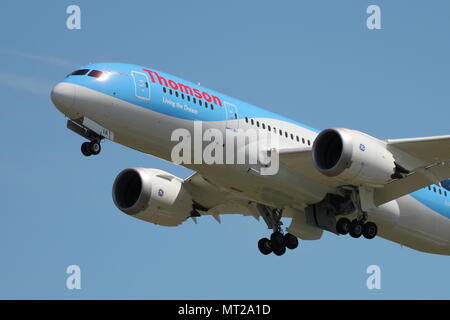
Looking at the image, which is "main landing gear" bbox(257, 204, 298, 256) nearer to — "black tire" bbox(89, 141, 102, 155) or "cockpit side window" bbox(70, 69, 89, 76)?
"black tire" bbox(89, 141, 102, 155)

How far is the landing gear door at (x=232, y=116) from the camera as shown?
37181 mm

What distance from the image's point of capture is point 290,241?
41.5 metres

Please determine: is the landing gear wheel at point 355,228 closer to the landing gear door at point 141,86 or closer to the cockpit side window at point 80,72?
the landing gear door at point 141,86

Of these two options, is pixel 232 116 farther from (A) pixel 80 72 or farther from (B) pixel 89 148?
(A) pixel 80 72

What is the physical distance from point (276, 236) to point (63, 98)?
37.9ft

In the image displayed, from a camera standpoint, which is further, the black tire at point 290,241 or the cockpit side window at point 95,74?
the black tire at point 290,241

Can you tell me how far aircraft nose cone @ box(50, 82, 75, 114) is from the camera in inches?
1363

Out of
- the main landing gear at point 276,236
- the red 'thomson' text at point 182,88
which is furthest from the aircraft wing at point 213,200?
the red 'thomson' text at point 182,88

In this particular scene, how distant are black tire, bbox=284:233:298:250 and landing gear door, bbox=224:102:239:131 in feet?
21.0

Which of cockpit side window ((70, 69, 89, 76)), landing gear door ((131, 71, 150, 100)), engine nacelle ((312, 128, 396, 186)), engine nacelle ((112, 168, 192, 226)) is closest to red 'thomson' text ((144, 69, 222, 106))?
landing gear door ((131, 71, 150, 100))

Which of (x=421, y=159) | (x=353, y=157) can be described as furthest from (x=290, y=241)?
(x=421, y=159)

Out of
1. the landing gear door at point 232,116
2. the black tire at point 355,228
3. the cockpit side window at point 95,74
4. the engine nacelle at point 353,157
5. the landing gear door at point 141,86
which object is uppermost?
the cockpit side window at point 95,74

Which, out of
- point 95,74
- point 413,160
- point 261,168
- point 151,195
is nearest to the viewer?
point 95,74

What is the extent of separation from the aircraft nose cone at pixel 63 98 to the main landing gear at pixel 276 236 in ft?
33.3
